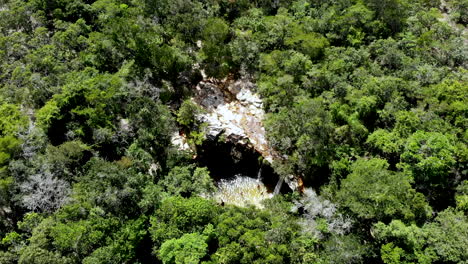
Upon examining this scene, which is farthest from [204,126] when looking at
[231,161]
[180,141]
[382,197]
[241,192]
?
[382,197]

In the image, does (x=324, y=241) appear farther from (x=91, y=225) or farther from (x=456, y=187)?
(x=91, y=225)

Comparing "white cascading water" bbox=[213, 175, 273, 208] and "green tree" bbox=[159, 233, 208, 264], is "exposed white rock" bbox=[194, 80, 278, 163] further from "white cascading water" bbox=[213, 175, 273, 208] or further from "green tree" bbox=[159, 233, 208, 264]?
"green tree" bbox=[159, 233, 208, 264]

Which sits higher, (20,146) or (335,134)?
(335,134)

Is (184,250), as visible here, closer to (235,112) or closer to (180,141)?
(180,141)

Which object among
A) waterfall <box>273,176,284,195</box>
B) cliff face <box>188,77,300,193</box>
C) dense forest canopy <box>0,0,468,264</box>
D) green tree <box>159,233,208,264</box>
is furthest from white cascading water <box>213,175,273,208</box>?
green tree <box>159,233,208,264</box>

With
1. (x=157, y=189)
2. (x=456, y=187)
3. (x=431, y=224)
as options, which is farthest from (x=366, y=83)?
(x=157, y=189)
